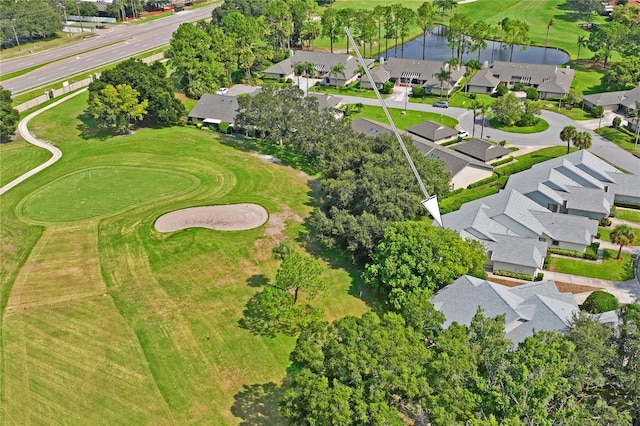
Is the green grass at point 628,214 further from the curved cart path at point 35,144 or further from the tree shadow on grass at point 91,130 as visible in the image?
the curved cart path at point 35,144

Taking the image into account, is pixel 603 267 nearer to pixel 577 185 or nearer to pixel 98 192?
pixel 577 185

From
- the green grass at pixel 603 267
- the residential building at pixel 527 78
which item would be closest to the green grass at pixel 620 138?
the residential building at pixel 527 78

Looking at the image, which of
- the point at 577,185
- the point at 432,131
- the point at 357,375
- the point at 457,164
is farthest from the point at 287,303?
the point at 432,131

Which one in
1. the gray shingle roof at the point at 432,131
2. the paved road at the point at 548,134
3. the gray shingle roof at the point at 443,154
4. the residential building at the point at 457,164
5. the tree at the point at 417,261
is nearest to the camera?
the tree at the point at 417,261

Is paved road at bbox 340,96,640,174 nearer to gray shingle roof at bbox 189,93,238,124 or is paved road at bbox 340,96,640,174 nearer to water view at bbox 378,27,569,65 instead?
gray shingle roof at bbox 189,93,238,124

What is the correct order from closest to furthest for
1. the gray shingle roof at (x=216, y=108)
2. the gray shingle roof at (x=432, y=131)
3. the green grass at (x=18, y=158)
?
the green grass at (x=18, y=158) < the gray shingle roof at (x=432, y=131) < the gray shingle roof at (x=216, y=108)

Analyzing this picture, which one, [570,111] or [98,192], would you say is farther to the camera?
[570,111]

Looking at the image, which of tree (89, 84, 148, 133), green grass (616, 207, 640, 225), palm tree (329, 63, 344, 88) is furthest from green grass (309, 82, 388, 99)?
green grass (616, 207, 640, 225)
